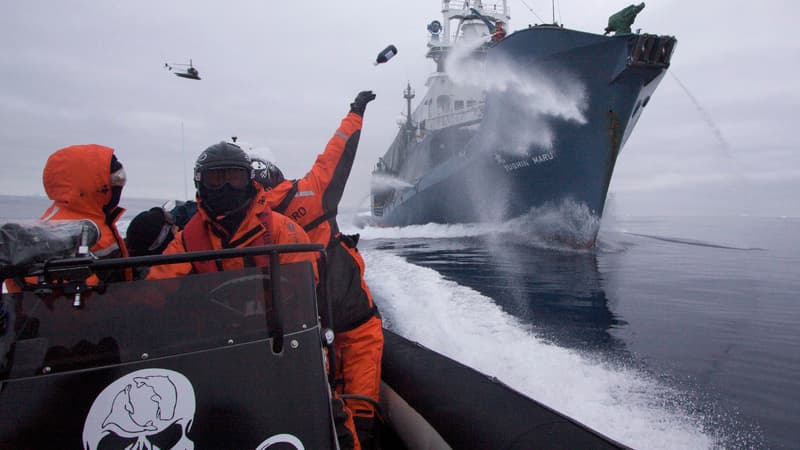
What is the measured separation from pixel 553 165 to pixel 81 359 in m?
13.6

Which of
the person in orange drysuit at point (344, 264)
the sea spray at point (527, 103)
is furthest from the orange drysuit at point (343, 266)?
the sea spray at point (527, 103)

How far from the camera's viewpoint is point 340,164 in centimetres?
276

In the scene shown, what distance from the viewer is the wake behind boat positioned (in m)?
1.06

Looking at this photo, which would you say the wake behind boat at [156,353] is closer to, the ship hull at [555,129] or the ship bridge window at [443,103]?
the ship hull at [555,129]

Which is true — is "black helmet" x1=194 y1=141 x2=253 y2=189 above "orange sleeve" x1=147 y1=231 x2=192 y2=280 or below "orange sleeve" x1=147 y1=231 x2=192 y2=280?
above

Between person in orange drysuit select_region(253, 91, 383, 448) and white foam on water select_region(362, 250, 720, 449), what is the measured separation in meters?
1.60

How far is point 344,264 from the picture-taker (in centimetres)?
234

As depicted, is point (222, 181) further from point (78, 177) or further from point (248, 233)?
point (78, 177)

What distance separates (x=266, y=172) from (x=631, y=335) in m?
4.20

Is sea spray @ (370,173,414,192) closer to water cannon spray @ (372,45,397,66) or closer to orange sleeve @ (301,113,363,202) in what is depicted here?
water cannon spray @ (372,45,397,66)

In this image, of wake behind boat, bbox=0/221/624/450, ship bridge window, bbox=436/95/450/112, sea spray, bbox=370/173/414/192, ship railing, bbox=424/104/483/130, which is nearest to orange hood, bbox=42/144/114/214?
wake behind boat, bbox=0/221/624/450

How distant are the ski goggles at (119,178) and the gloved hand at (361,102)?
1.48 m

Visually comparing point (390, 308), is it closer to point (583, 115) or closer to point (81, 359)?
point (81, 359)

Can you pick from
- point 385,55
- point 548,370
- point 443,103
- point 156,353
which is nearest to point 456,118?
point 443,103
